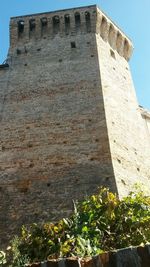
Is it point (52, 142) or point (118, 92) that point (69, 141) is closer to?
point (52, 142)

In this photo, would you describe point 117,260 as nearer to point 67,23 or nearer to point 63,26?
point 63,26

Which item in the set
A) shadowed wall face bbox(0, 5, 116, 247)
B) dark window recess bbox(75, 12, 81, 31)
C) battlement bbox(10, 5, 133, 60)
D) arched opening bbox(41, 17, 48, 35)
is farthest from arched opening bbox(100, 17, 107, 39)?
arched opening bbox(41, 17, 48, 35)

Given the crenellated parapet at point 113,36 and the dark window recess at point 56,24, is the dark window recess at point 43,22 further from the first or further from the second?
the crenellated parapet at point 113,36

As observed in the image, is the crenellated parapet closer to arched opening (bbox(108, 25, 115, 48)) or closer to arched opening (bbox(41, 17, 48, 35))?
arched opening (bbox(108, 25, 115, 48))

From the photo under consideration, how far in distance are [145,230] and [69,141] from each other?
4.69m

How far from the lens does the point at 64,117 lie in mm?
11945

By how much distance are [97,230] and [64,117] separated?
561cm

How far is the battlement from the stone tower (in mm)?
37

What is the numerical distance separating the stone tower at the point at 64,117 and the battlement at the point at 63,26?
0.12 ft

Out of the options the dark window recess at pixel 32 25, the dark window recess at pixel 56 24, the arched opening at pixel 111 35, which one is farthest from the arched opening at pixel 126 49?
the dark window recess at pixel 32 25

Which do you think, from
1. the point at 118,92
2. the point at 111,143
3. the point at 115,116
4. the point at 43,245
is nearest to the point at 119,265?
the point at 43,245

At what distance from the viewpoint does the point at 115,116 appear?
12.3m

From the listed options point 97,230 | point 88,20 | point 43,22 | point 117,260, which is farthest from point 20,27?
point 117,260

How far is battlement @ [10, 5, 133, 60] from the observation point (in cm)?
1477
